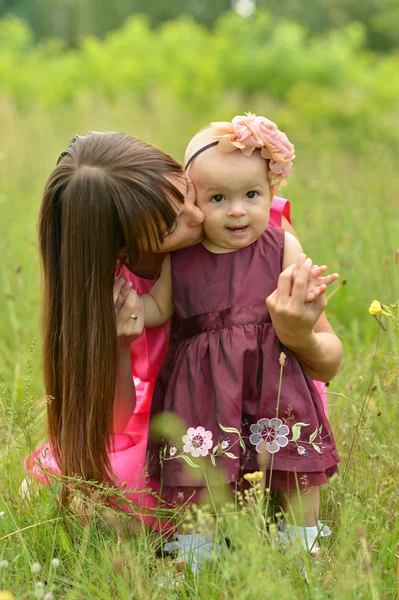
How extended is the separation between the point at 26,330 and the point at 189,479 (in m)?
1.62

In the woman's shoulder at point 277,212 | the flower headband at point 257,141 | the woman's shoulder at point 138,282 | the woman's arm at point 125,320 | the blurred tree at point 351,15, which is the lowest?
the woman's arm at point 125,320

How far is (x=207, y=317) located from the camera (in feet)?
6.18

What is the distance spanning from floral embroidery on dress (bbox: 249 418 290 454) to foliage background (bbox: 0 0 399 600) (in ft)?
0.60

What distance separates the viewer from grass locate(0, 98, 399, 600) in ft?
5.18

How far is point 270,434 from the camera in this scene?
1844 mm

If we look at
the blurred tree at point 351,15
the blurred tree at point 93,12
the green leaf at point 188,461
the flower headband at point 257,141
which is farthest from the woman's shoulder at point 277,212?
the blurred tree at point 93,12

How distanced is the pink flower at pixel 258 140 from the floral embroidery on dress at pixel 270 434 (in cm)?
55

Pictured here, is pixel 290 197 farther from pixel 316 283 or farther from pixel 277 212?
pixel 316 283

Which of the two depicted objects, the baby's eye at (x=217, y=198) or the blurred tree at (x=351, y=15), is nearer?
the baby's eye at (x=217, y=198)

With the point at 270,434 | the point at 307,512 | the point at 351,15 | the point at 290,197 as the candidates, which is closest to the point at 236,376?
the point at 270,434

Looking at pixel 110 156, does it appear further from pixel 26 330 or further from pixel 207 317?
pixel 26 330

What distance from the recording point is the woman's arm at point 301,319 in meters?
1.70

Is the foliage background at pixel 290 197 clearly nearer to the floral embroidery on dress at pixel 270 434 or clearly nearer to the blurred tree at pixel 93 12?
the floral embroidery on dress at pixel 270 434

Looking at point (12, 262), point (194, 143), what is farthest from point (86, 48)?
point (194, 143)
